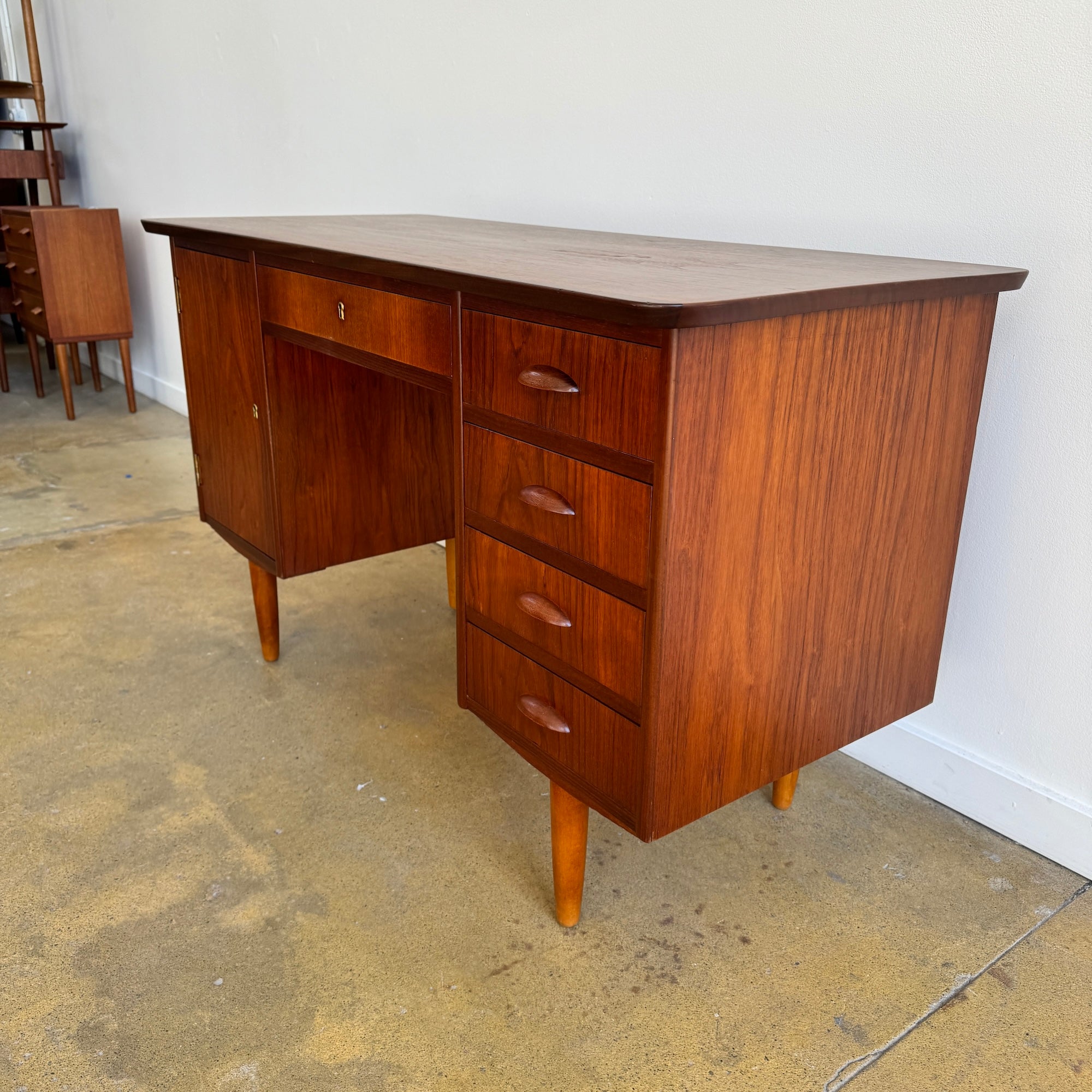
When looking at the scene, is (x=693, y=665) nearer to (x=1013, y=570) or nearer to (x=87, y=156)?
(x=1013, y=570)

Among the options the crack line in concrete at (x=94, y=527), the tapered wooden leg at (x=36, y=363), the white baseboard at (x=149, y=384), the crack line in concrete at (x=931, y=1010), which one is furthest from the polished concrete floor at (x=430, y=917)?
the tapered wooden leg at (x=36, y=363)

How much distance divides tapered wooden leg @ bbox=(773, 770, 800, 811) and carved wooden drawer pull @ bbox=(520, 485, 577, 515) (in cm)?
66

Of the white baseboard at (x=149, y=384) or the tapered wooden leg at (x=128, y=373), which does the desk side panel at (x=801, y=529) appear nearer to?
the white baseboard at (x=149, y=384)

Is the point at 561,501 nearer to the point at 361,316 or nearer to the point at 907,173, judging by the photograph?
the point at 361,316

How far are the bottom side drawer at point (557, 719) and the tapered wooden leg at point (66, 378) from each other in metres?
2.88

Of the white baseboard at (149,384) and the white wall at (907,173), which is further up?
the white wall at (907,173)

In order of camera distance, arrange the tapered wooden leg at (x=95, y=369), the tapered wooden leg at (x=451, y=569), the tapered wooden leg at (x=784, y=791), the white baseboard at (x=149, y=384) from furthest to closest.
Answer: the tapered wooden leg at (x=95, y=369) < the white baseboard at (x=149, y=384) < the tapered wooden leg at (x=451, y=569) < the tapered wooden leg at (x=784, y=791)

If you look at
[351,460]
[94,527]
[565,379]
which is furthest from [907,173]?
[94,527]

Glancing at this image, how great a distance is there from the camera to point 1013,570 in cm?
136

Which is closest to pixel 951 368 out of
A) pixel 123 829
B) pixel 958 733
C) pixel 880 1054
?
pixel 958 733

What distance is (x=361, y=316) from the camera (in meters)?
1.29

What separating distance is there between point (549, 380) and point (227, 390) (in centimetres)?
92

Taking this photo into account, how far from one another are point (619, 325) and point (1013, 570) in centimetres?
77

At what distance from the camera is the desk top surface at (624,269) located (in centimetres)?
88
